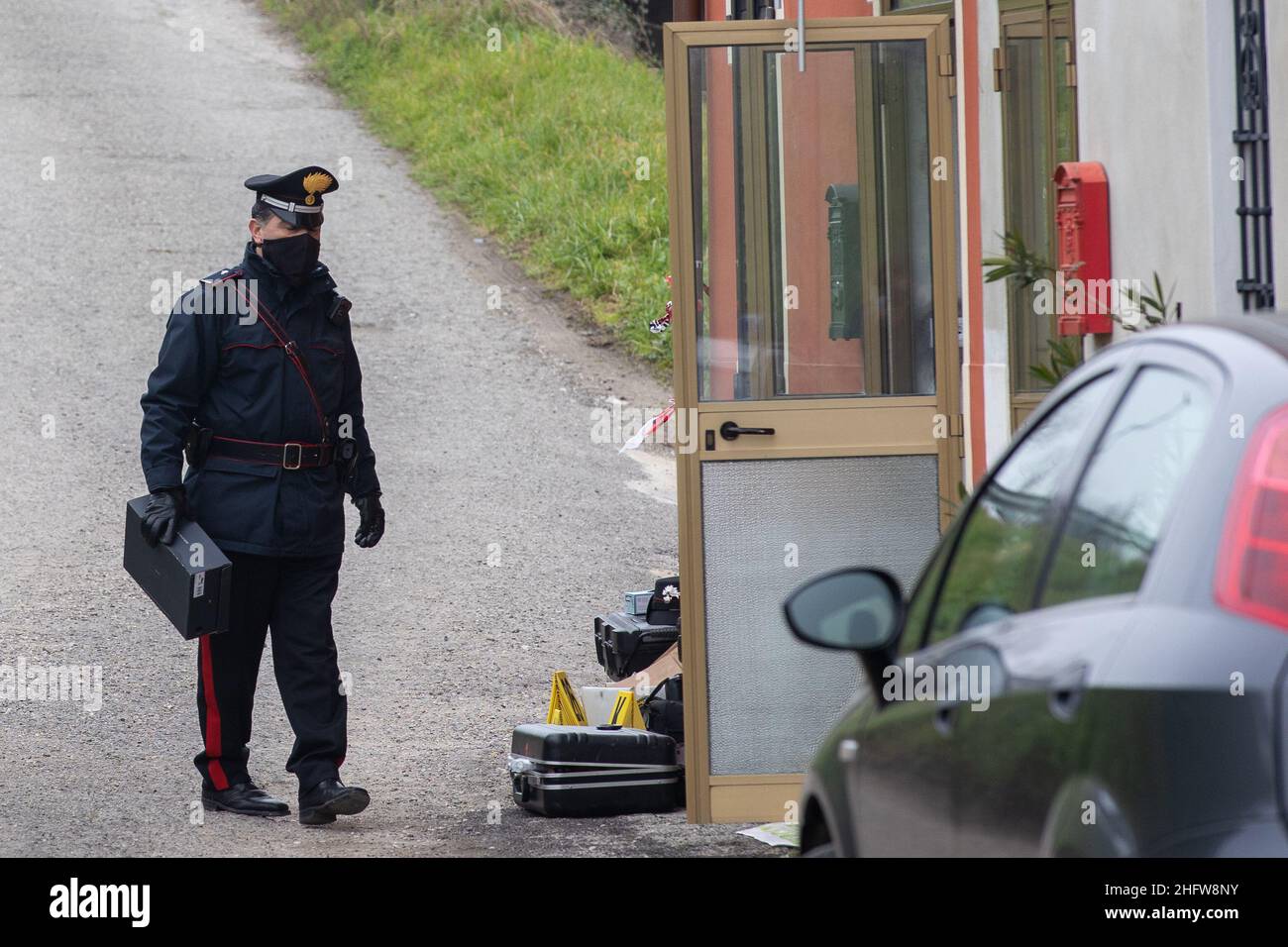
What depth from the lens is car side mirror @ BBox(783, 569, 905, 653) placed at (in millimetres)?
2975

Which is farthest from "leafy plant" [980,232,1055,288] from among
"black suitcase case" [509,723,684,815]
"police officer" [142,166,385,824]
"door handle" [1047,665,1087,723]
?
"door handle" [1047,665,1087,723]

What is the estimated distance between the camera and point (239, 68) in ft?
73.8

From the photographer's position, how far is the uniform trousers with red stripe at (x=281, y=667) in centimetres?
618

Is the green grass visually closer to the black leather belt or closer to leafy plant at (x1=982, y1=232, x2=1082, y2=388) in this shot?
leafy plant at (x1=982, y1=232, x2=1082, y2=388)

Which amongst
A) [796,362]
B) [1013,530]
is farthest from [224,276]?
[1013,530]

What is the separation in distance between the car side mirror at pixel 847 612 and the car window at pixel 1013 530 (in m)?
0.08

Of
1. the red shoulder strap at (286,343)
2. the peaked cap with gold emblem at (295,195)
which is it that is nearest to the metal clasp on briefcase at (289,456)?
the red shoulder strap at (286,343)

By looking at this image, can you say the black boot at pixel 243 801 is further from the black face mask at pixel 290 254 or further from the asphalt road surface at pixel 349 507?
the black face mask at pixel 290 254

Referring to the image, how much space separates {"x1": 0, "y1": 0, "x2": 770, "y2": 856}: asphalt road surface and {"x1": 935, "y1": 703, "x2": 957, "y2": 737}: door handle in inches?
126

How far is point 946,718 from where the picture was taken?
2646 mm

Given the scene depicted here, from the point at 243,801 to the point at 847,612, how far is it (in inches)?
149

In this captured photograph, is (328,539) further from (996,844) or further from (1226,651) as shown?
(1226,651)

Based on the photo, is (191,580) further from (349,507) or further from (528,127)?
(528,127)
